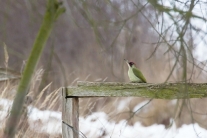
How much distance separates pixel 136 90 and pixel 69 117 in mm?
352

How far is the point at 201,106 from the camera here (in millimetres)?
4191

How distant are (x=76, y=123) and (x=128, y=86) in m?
0.34


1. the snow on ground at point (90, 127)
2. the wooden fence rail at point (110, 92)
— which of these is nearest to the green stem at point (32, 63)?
the wooden fence rail at point (110, 92)

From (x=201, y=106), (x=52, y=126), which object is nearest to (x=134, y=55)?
(x=201, y=106)

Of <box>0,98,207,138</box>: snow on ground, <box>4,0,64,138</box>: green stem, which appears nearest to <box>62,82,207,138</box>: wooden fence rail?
<box>0,98,207,138</box>: snow on ground

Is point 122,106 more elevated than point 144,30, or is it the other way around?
point 144,30

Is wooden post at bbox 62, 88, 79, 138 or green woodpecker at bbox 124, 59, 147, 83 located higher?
green woodpecker at bbox 124, 59, 147, 83

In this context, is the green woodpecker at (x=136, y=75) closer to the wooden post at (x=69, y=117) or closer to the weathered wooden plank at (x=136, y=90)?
the weathered wooden plank at (x=136, y=90)

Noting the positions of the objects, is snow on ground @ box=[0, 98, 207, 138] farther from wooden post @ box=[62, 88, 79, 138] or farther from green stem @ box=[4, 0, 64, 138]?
green stem @ box=[4, 0, 64, 138]

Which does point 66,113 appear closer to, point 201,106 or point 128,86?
point 128,86

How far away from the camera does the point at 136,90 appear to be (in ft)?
6.11

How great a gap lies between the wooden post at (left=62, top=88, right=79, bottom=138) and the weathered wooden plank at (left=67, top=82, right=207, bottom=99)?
0.04 metres

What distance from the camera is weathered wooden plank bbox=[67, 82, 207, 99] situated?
5.95 feet

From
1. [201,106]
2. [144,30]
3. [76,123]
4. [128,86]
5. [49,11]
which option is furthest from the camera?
[144,30]
